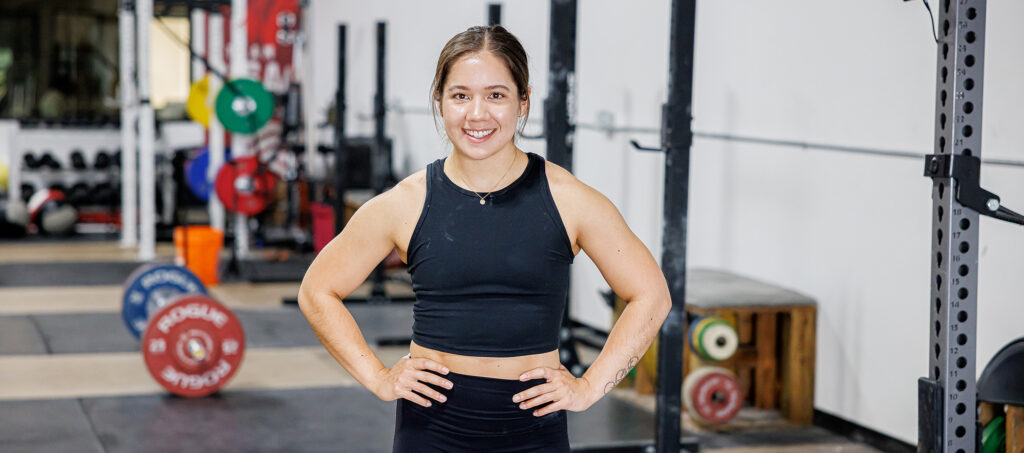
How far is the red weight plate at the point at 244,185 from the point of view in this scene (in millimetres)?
7383

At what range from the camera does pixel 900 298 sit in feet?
11.8

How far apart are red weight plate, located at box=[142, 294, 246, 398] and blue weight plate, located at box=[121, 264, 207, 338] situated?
71cm

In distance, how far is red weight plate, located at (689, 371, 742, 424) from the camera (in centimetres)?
383

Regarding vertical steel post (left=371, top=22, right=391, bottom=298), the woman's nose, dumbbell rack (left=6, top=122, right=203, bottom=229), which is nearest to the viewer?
the woman's nose

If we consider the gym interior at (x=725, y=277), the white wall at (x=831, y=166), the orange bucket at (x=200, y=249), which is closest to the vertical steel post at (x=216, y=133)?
the orange bucket at (x=200, y=249)

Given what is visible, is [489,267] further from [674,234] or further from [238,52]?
[238,52]

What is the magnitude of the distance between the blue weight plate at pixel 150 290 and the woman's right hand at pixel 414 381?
3457 mm

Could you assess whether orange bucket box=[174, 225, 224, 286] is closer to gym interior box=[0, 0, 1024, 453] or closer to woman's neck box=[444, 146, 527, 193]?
gym interior box=[0, 0, 1024, 453]

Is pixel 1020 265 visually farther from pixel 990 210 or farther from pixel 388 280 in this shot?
pixel 388 280

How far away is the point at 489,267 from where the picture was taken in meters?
1.59

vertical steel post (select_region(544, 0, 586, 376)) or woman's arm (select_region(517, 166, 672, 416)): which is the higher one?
Result: vertical steel post (select_region(544, 0, 586, 376))

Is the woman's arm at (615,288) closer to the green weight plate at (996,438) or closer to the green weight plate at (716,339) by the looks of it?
Result: the green weight plate at (996,438)

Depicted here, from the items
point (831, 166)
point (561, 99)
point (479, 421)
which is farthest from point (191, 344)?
point (479, 421)

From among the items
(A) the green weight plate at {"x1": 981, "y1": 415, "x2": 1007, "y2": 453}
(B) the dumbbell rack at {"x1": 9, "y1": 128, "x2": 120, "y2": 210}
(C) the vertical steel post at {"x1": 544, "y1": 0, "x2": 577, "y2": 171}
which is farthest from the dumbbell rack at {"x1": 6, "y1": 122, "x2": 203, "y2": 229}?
(A) the green weight plate at {"x1": 981, "y1": 415, "x2": 1007, "y2": 453}
